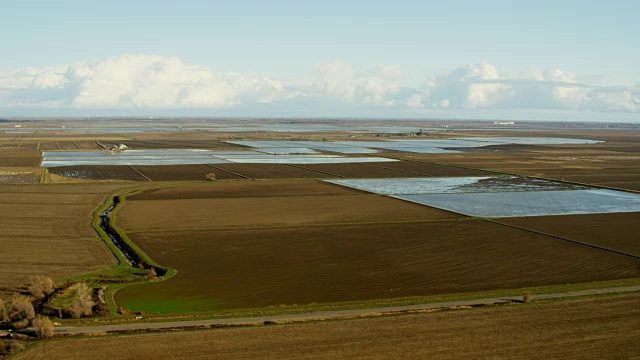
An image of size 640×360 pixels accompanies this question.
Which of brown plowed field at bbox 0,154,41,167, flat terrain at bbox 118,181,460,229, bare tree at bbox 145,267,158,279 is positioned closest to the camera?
bare tree at bbox 145,267,158,279

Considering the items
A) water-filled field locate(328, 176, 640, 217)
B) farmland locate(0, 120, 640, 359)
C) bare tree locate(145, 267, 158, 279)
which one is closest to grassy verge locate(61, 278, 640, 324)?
farmland locate(0, 120, 640, 359)

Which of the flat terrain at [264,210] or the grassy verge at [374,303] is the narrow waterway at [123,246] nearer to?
the flat terrain at [264,210]

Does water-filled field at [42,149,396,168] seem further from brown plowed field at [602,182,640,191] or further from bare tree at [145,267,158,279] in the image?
bare tree at [145,267,158,279]

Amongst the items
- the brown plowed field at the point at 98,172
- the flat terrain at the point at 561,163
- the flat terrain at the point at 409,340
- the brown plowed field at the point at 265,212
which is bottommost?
the flat terrain at the point at 409,340

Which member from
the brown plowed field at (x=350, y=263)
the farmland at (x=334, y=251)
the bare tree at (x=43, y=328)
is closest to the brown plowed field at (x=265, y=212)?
the farmland at (x=334, y=251)

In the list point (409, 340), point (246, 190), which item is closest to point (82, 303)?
point (409, 340)

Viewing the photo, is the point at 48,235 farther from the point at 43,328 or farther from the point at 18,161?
the point at 18,161
